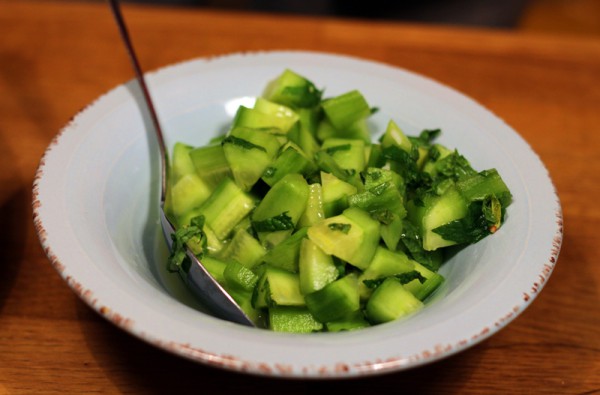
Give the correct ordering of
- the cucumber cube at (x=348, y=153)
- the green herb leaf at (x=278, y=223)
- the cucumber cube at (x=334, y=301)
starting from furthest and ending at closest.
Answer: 1. the cucumber cube at (x=348, y=153)
2. the green herb leaf at (x=278, y=223)
3. the cucumber cube at (x=334, y=301)

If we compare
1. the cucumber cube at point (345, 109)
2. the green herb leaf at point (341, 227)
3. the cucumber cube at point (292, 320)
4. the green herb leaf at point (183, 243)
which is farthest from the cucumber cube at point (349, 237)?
the cucumber cube at point (345, 109)

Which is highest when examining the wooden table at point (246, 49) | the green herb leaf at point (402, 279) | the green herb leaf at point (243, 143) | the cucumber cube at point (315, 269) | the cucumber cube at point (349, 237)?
the green herb leaf at point (243, 143)

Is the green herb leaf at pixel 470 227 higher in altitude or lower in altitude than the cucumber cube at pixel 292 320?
higher

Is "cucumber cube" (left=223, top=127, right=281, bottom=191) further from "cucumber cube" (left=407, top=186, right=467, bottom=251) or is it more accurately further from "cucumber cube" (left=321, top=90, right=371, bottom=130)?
"cucumber cube" (left=407, top=186, right=467, bottom=251)

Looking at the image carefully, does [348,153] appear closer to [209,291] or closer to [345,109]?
[345,109]

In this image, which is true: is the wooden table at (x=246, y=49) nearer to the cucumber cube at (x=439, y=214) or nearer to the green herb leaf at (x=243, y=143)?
the cucumber cube at (x=439, y=214)

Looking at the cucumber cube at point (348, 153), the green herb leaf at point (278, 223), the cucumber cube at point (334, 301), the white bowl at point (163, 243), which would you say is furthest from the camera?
the cucumber cube at point (348, 153)

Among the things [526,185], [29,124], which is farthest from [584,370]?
[29,124]

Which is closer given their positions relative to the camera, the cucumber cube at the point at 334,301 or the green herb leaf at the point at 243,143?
the cucumber cube at the point at 334,301
